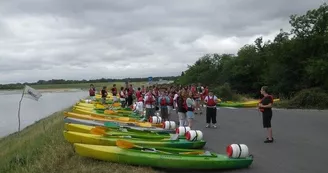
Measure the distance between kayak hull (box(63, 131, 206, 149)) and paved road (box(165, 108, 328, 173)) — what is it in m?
0.78

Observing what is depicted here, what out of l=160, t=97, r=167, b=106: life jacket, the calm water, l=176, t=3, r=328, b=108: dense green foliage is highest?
l=176, t=3, r=328, b=108: dense green foliage

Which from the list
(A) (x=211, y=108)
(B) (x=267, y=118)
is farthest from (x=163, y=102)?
(B) (x=267, y=118)

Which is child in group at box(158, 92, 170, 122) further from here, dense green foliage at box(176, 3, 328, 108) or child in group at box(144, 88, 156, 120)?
dense green foliage at box(176, 3, 328, 108)

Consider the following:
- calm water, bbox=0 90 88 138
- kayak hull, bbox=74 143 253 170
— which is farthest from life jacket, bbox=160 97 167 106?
calm water, bbox=0 90 88 138

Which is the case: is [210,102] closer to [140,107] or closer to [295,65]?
[140,107]

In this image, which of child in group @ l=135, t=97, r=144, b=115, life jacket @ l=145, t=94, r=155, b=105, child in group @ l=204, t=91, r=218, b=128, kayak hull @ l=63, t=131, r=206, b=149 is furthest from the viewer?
child in group @ l=135, t=97, r=144, b=115

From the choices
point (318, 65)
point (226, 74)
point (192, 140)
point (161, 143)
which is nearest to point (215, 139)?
point (192, 140)

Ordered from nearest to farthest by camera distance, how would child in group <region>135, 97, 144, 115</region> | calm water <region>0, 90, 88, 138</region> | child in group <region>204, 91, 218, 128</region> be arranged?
1. child in group <region>204, 91, 218, 128</region>
2. child in group <region>135, 97, 144, 115</region>
3. calm water <region>0, 90, 88, 138</region>

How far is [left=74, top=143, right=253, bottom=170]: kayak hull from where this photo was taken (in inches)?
328

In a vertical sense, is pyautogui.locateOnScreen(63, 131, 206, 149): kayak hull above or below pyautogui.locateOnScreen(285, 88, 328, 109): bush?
below

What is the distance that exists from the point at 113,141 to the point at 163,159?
2.15 m

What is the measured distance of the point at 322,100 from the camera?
2338cm

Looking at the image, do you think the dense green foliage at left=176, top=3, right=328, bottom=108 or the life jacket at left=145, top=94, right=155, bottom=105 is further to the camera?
the dense green foliage at left=176, top=3, right=328, bottom=108

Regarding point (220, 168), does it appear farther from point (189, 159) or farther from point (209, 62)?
point (209, 62)
